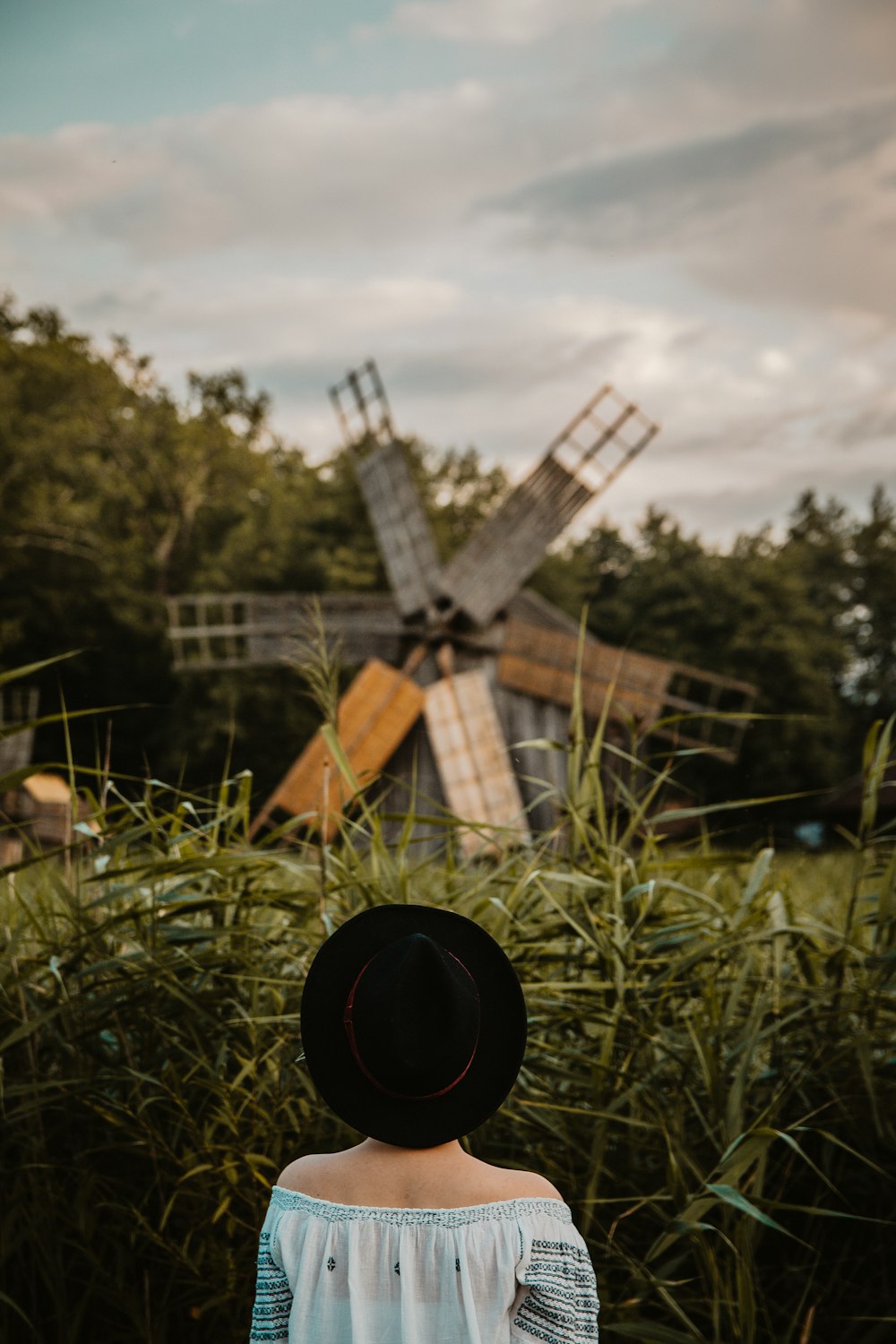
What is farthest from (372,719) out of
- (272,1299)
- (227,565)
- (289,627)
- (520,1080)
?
(227,565)

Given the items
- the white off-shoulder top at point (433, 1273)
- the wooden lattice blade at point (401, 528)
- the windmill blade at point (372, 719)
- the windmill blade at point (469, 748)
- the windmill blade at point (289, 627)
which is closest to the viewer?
the white off-shoulder top at point (433, 1273)

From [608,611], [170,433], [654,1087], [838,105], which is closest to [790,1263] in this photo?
[654,1087]

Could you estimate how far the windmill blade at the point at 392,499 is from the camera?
16109 mm

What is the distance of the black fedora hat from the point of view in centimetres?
136

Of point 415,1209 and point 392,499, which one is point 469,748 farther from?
point 415,1209

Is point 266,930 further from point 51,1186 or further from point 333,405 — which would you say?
point 333,405

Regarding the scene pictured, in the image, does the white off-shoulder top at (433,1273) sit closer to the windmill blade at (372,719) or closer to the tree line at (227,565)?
the windmill blade at (372,719)

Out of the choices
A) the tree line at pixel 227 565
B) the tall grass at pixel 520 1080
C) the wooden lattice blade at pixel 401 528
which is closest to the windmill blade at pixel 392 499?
the wooden lattice blade at pixel 401 528

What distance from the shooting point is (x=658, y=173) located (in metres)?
46.8

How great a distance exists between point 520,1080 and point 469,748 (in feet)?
40.6

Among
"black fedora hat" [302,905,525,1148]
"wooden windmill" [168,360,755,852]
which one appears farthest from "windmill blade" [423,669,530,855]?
"black fedora hat" [302,905,525,1148]

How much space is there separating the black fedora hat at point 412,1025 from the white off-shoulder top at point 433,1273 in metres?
0.10

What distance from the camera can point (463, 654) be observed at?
16.1m

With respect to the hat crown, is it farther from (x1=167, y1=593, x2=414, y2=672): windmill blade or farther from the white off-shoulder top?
(x1=167, y1=593, x2=414, y2=672): windmill blade
